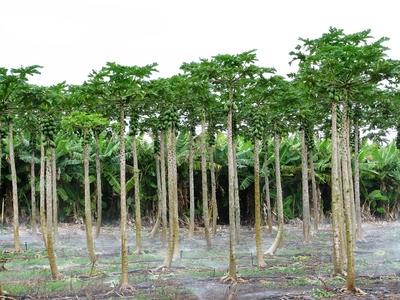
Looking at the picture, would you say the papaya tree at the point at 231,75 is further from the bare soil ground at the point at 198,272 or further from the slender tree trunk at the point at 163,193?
the slender tree trunk at the point at 163,193

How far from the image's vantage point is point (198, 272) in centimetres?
1509

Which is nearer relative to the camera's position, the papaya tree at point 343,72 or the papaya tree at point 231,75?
the papaya tree at point 343,72

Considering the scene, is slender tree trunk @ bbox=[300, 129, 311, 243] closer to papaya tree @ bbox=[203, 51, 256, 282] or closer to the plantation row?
the plantation row

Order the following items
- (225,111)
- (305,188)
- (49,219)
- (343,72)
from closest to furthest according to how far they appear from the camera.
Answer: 1. (343,72)
2. (49,219)
3. (225,111)
4. (305,188)

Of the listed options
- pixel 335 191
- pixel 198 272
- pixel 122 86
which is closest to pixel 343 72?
pixel 335 191

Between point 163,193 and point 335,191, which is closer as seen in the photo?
point 335,191

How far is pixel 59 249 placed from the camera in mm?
20172

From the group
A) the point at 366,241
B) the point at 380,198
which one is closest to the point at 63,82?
the point at 366,241

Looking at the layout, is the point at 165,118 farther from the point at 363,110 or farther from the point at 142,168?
the point at 142,168

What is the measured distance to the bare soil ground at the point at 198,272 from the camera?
12.2 metres

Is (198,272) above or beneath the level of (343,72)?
beneath

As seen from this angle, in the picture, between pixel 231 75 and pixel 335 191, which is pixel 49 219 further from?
pixel 335 191

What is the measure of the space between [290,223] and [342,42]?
19701 mm

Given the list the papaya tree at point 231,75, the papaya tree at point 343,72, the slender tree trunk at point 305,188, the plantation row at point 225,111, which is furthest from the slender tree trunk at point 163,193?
the papaya tree at point 343,72
